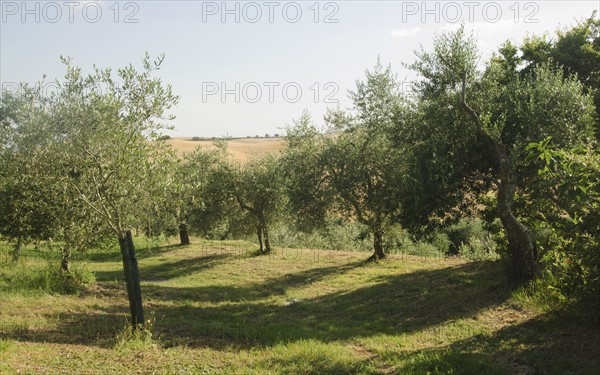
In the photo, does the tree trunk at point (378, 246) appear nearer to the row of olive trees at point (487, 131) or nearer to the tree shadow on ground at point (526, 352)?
the row of olive trees at point (487, 131)

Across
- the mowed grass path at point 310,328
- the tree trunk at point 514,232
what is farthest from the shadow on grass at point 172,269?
the tree trunk at point 514,232

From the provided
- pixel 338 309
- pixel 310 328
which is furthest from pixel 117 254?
pixel 310 328

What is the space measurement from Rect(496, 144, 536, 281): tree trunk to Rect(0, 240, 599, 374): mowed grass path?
0.95 meters

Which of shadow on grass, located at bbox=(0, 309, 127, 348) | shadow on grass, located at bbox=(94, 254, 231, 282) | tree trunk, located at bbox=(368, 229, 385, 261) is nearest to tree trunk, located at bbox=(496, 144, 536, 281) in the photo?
shadow on grass, located at bbox=(0, 309, 127, 348)

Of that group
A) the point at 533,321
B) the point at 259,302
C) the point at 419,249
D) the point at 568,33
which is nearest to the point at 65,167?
the point at 259,302

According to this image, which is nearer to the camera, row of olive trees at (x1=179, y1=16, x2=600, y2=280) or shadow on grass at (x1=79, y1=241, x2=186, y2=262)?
row of olive trees at (x1=179, y1=16, x2=600, y2=280)

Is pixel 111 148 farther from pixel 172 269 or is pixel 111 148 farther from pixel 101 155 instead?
pixel 172 269

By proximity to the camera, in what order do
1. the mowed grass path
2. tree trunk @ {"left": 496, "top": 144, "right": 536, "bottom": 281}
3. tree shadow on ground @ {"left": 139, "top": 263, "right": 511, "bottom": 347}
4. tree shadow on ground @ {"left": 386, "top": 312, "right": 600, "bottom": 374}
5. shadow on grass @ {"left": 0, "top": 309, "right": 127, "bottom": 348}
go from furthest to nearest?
tree trunk @ {"left": 496, "top": 144, "right": 536, "bottom": 281}
tree shadow on ground @ {"left": 139, "top": 263, "right": 511, "bottom": 347}
shadow on grass @ {"left": 0, "top": 309, "right": 127, "bottom": 348}
the mowed grass path
tree shadow on ground @ {"left": 386, "top": 312, "right": 600, "bottom": 374}

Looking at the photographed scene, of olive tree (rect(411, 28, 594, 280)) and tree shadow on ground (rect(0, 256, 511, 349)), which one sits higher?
olive tree (rect(411, 28, 594, 280))

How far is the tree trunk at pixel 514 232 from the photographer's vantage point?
53.7 feet

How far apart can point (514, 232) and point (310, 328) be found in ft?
27.8

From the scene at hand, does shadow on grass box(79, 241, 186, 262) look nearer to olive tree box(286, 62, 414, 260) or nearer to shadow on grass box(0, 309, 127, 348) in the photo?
olive tree box(286, 62, 414, 260)

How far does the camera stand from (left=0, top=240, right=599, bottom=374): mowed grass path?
1109cm

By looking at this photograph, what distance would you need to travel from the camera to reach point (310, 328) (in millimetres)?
16688
